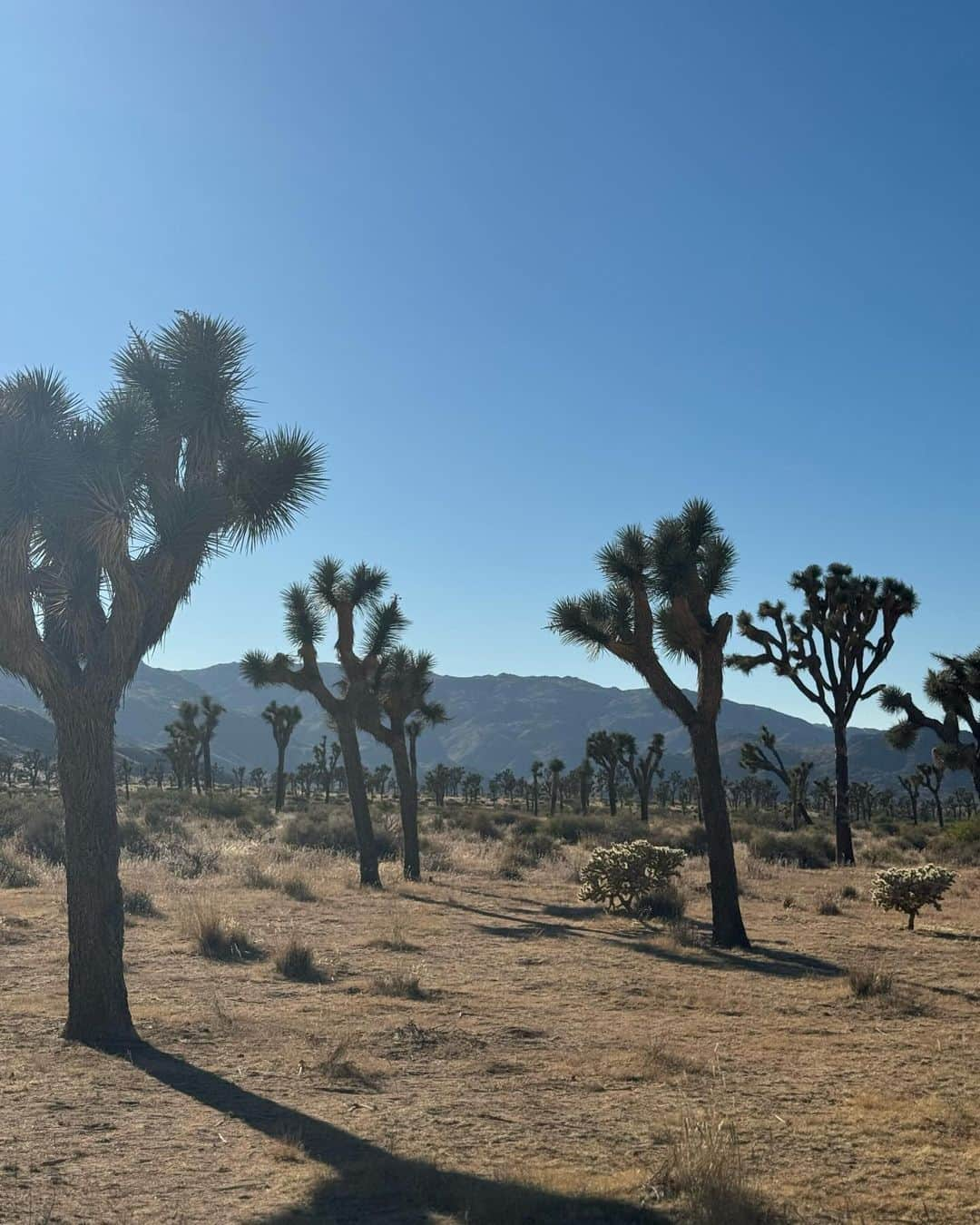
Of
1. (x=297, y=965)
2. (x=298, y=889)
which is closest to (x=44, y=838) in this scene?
(x=298, y=889)

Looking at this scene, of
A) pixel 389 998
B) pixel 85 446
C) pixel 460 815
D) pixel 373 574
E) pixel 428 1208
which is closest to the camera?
pixel 428 1208

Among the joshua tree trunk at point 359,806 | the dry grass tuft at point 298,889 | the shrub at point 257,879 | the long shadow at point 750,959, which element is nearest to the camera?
the long shadow at point 750,959

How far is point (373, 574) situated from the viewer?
23703 millimetres

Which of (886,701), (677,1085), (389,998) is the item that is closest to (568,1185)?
(677,1085)

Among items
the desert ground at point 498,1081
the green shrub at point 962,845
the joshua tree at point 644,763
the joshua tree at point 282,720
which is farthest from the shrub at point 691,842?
the joshua tree at point 282,720

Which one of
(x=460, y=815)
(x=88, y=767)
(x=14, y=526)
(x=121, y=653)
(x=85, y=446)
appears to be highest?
(x=85, y=446)

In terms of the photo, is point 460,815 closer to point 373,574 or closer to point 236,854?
point 236,854

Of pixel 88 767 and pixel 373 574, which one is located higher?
pixel 373 574

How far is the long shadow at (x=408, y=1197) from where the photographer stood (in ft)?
17.1

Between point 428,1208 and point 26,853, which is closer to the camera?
point 428,1208

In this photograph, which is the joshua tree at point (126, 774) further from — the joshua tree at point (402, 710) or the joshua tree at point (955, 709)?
the joshua tree at point (955, 709)

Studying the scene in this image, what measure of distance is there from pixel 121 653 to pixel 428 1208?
5639mm

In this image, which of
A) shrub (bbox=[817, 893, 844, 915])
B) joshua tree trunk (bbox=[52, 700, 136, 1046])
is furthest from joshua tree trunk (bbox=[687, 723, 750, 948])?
joshua tree trunk (bbox=[52, 700, 136, 1046])

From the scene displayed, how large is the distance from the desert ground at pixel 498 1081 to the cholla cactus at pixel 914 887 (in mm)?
893
